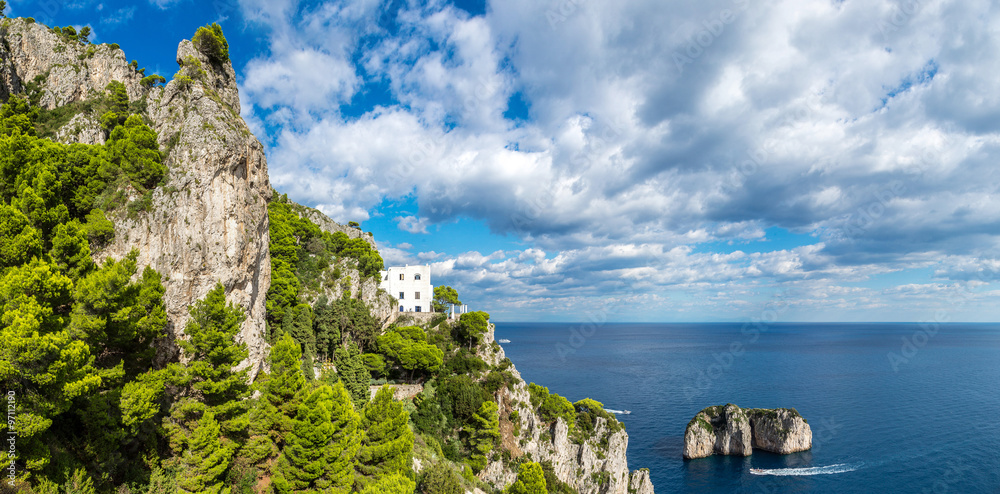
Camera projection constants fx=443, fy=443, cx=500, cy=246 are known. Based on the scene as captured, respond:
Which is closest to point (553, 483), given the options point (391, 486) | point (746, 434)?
point (391, 486)

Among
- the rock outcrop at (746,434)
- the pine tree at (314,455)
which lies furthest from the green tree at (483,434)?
the rock outcrop at (746,434)

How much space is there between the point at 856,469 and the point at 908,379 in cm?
8532

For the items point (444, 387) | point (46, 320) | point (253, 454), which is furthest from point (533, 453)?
point (46, 320)

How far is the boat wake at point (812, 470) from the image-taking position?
210 ft

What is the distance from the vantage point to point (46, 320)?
18.2m

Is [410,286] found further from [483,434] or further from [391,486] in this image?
[391,486]

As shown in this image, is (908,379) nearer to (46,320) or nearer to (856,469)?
(856,469)

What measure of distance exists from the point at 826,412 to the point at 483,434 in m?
81.7

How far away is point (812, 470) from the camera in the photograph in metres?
64.9

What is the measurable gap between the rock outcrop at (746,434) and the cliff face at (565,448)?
15.2 meters

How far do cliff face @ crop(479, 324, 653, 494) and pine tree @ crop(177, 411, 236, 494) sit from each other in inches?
1234

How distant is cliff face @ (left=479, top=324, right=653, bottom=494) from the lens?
53044mm

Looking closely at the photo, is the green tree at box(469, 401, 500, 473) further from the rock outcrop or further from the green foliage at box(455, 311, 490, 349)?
the rock outcrop

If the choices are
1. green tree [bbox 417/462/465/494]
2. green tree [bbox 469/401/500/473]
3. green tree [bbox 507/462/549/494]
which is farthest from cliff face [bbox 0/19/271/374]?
green tree [bbox 507/462/549/494]
